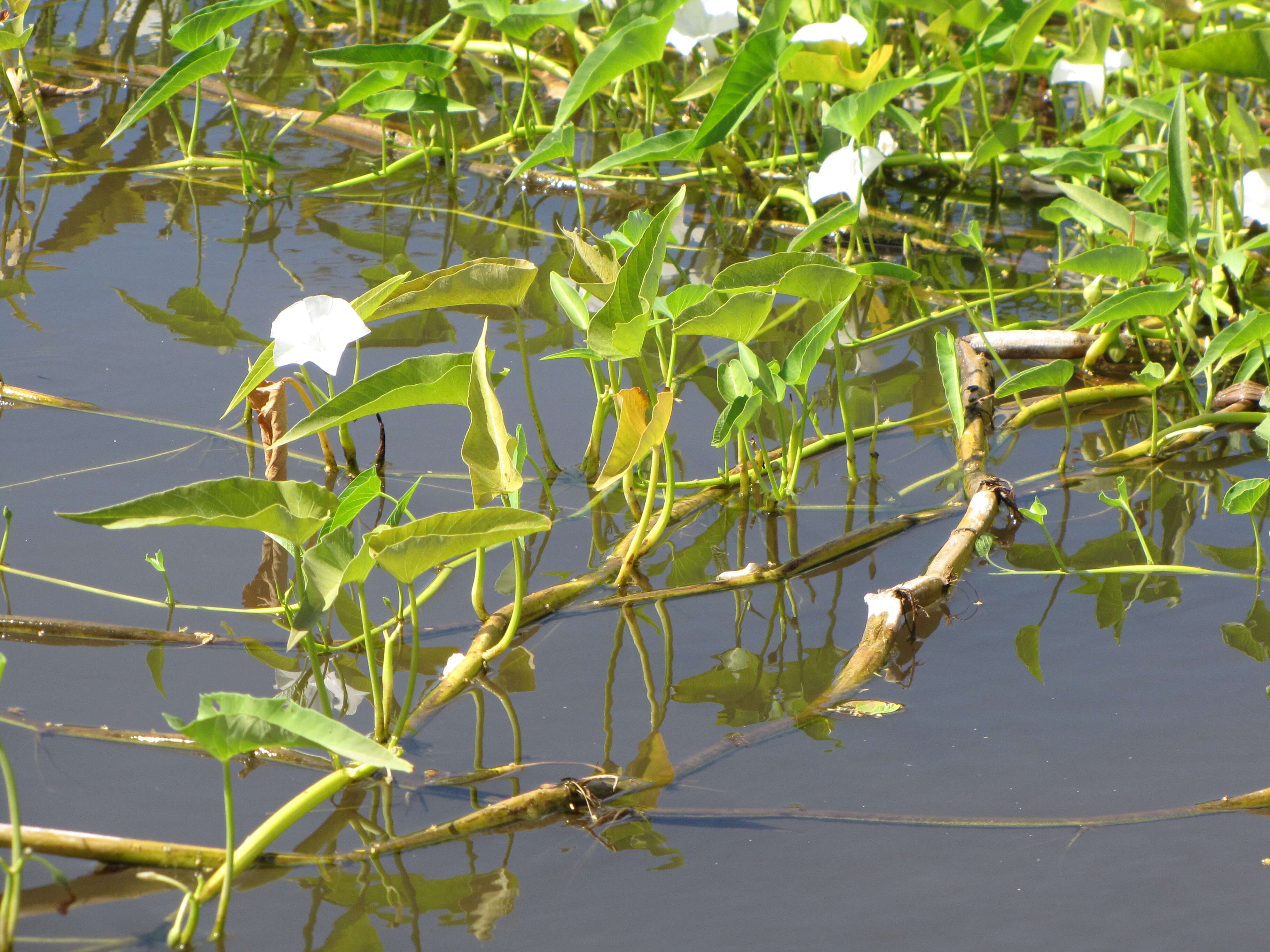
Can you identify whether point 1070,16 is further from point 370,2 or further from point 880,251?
point 370,2

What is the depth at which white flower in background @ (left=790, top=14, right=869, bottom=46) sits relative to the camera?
167 centimetres

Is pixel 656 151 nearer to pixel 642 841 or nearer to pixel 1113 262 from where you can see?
pixel 1113 262

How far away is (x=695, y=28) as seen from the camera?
1834 mm

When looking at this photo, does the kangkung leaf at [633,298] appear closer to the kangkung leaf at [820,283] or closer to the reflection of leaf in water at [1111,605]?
the kangkung leaf at [820,283]

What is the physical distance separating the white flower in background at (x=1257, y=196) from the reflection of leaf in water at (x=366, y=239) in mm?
1270

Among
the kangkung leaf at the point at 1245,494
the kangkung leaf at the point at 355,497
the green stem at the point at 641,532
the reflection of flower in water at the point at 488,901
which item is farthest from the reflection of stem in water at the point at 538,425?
the kangkung leaf at the point at 1245,494

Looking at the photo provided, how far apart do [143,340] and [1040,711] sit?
127 centimetres

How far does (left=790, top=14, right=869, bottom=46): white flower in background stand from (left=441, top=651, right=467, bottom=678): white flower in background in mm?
1071

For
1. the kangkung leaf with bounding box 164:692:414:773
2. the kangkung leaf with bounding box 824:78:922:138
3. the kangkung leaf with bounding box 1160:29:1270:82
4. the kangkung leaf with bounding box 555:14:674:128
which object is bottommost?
the kangkung leaf with bounding box 164:692:414:773

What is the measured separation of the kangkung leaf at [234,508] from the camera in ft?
2.49

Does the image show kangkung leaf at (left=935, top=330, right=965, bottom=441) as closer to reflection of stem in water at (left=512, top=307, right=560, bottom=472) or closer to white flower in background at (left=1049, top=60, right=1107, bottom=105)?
reflection of stem in water at (left=512, top=307, right=560, bottom=472)

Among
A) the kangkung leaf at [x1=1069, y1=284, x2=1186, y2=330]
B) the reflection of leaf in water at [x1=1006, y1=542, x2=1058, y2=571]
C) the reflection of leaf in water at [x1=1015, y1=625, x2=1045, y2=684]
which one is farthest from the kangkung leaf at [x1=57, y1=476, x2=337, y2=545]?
the kangkung leaf at [x1=1069, y1=284, x2=1186, y2=330]

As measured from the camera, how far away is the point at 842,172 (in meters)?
1.60

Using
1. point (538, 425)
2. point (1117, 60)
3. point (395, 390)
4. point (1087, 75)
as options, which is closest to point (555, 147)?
point (538, 425)
